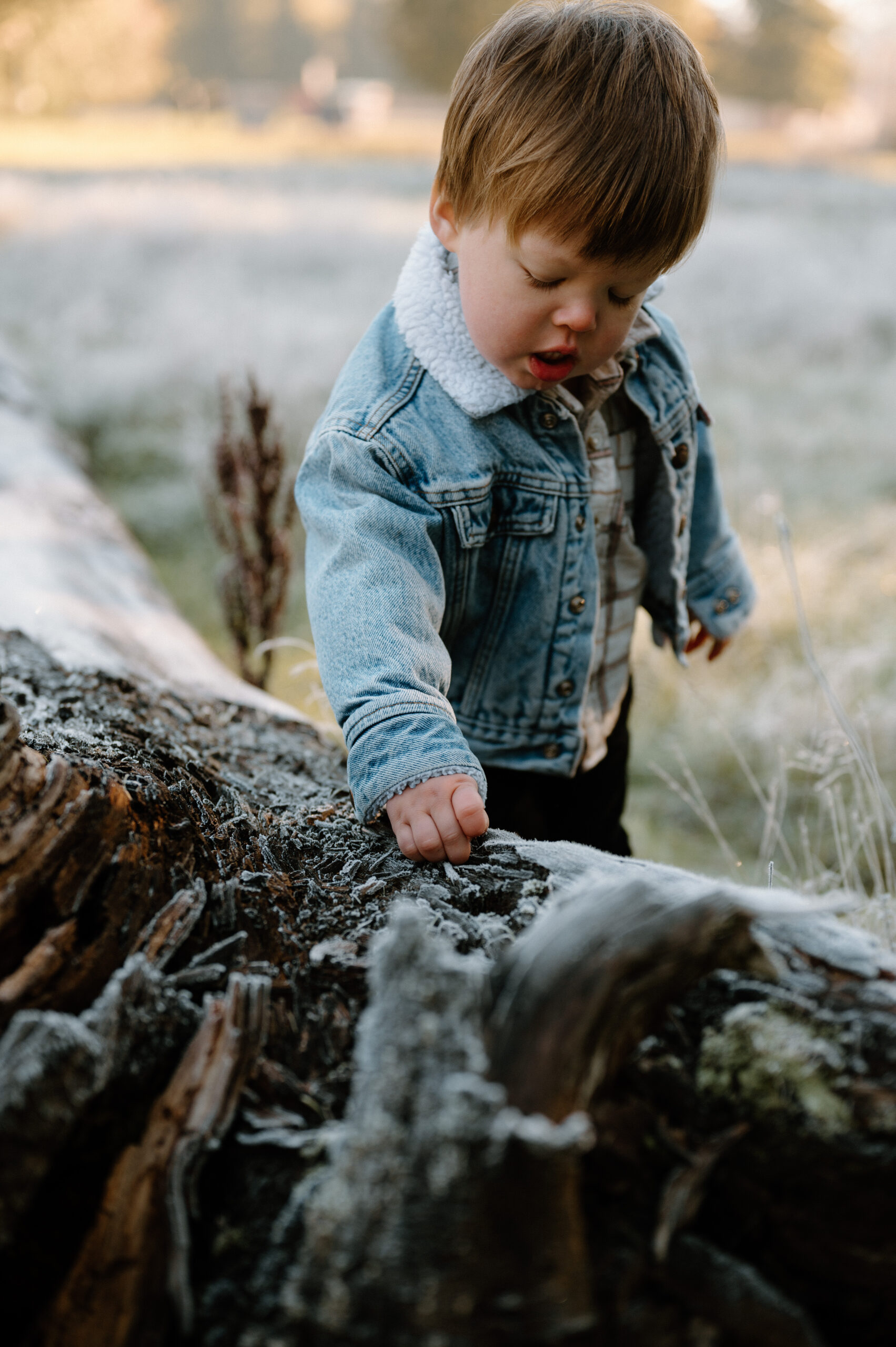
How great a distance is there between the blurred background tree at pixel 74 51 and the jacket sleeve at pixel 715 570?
1090 inches

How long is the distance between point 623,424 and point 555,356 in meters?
0.44

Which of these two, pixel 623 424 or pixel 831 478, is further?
pixel 831 478

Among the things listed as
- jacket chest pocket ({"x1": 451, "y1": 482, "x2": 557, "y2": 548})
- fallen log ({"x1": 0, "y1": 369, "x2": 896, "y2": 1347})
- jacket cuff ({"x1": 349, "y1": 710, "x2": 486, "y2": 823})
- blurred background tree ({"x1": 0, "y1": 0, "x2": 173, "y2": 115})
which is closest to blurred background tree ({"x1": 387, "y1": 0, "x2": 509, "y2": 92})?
blurred background tree ({"x1": 0, "y1": 0, "x2": 173, "y2": 115})

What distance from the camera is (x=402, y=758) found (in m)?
1.46

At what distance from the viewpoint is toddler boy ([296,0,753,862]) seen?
1.48 meters

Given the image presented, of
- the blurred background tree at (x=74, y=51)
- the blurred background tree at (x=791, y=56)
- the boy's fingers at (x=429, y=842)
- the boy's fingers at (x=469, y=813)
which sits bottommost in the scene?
the boy's fingers at (x=429, y=842)

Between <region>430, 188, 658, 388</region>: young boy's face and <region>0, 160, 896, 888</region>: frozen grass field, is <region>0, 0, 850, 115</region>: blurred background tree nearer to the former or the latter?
<region>0, 160, 896, 888</region>: frozen grass field

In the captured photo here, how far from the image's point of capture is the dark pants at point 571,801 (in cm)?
219

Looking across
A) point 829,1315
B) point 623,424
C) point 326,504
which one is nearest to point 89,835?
point 326,504

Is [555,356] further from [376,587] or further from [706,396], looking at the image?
[706,396]

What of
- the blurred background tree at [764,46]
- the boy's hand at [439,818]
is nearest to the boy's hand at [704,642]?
the boy's hand at [439,818]

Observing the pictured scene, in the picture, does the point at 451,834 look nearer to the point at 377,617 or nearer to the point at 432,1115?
the point at 377,617

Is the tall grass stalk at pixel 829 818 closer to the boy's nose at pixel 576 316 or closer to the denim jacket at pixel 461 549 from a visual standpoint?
the denim jacket at pixel 461 549

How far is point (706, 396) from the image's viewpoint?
7742 millimetres
